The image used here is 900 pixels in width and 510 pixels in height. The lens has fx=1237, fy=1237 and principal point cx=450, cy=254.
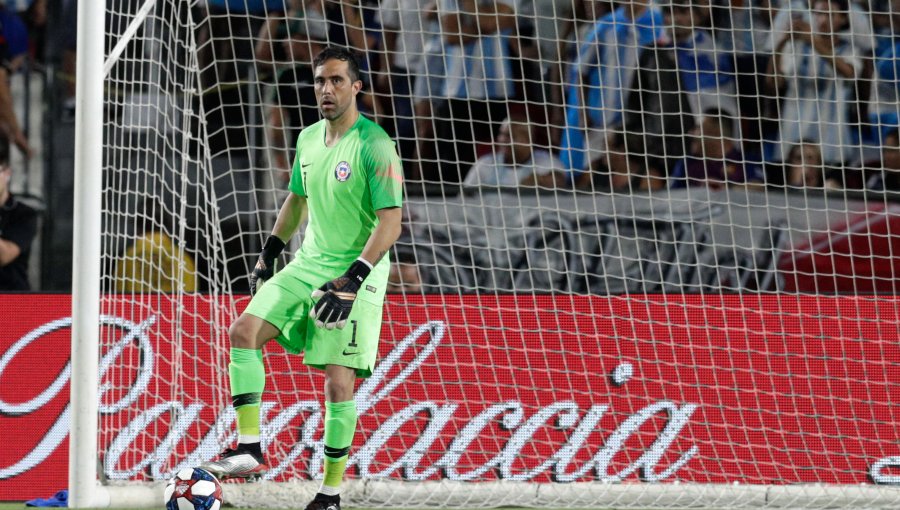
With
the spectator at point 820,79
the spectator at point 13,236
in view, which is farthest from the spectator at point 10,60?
the spectator at point 820,79

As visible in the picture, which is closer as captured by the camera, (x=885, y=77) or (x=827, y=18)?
(x=827, y=18)

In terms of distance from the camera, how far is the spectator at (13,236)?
6531 millimetres

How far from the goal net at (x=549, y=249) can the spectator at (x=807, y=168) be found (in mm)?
19

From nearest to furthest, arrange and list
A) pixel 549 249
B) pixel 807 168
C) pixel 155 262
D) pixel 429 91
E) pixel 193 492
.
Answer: pixel 193 492 < pixel 155 262 < pixel 549 249 < pixel 807 168 < pixel 429 91

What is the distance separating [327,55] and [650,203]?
263 cm

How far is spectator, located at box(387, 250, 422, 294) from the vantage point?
641 cm

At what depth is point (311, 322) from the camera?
4.42 m

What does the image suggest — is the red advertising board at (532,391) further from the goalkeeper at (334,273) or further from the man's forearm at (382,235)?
the man's forearm at (382,235)

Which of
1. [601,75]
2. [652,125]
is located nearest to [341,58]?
[601,75]

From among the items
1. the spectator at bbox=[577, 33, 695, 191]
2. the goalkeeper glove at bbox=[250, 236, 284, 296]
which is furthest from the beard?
the spectator at bbox=[577, 33, 695, 191]

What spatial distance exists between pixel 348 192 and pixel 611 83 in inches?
117

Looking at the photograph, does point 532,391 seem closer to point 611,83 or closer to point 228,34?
point 611,83

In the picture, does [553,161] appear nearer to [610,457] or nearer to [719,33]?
[719,33]

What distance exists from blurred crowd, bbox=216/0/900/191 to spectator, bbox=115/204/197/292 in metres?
0.79
